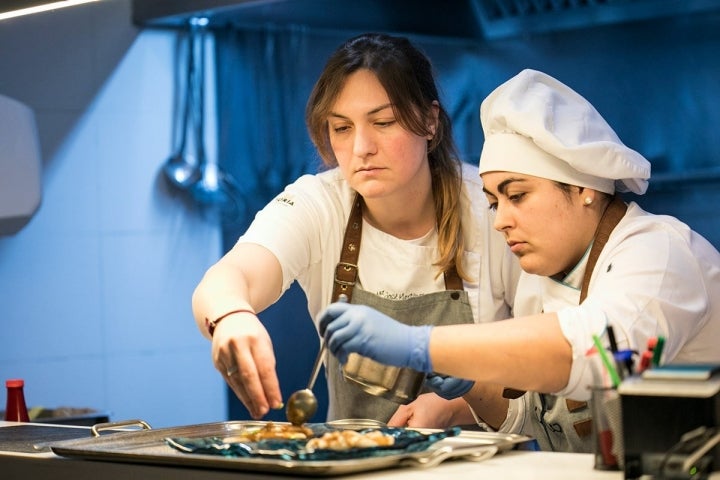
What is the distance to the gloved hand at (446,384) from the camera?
167 centimetres

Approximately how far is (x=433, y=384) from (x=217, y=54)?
2547mm

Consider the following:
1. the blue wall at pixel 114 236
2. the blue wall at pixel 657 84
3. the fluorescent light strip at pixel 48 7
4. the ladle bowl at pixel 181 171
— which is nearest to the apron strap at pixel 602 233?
the blue wall at pixel 657 84

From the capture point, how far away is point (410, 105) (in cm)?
212

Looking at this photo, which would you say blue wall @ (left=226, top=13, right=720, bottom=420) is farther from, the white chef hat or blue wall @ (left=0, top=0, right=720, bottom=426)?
the white chef hat

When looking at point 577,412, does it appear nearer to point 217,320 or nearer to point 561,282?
point 561,282

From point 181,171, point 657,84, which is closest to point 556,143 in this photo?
point 657,84

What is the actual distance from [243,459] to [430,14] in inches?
97.7

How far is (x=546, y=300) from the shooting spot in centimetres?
182

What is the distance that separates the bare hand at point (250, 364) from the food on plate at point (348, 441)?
8.7 inches

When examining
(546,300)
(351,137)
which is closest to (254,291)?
(351,137)

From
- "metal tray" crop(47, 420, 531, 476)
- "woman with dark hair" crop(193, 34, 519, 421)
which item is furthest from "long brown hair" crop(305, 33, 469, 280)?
"metal tray" crop(47, 420, 531, 476)

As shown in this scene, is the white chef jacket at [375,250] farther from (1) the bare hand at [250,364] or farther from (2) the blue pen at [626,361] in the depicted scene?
(2) the blue pen at [626,361]

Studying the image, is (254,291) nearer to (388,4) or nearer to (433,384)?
(433,384)

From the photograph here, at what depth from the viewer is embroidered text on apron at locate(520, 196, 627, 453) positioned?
1.70 metres
